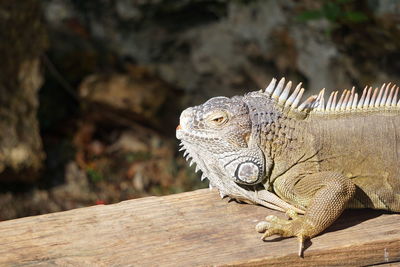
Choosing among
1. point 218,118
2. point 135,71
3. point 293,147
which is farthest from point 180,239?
point 135,71

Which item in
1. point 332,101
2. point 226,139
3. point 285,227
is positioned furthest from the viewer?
point 332,101

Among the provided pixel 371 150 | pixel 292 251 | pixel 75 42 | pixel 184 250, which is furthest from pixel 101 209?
pixel 75 42

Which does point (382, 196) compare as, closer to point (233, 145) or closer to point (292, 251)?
point (292, 251)

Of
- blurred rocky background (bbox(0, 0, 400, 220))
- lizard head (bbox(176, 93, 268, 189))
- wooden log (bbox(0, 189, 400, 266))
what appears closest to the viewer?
wooden log (bbox(0, 189, 400, 266))

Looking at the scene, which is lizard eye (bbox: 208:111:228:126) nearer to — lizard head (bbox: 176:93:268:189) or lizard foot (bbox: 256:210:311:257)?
lizard head (bbox: 176:93:268:189)

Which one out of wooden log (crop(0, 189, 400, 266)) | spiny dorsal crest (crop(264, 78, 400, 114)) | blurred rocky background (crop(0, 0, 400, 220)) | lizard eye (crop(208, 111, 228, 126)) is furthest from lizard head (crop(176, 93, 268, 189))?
blurred rocky background (crop(0, 0, 400, 220))

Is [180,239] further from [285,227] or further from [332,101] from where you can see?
[332,101]
